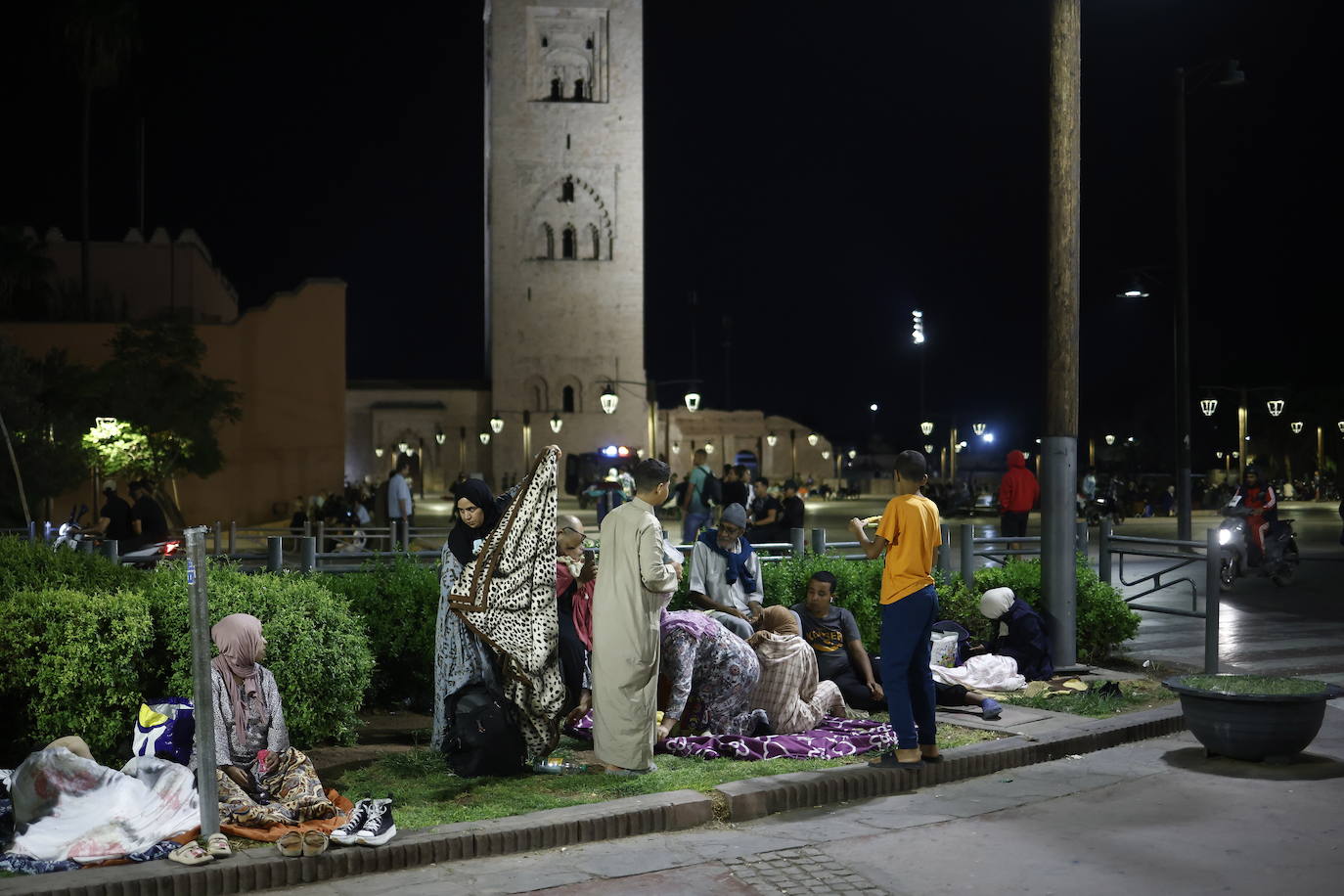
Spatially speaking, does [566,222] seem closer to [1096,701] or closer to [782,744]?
[1096,701]

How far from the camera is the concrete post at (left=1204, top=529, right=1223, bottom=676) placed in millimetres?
8938

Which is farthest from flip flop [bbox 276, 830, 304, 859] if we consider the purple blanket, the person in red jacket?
the person in red jacket

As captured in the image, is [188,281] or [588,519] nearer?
[588,519]

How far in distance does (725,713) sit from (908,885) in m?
2.44

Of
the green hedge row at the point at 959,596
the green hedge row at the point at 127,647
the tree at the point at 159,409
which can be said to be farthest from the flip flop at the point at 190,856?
the tree at the point at 159,409

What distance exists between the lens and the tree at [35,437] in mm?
23391

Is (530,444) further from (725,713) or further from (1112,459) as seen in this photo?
(725,713)

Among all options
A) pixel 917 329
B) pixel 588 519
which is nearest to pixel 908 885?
pixel 917 329

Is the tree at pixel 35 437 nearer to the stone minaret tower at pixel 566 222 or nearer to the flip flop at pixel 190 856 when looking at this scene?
the flip flop at pixel 190 856

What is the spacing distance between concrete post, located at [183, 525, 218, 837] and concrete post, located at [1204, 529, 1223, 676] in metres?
6.61

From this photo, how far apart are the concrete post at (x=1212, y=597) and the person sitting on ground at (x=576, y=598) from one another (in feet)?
14.1

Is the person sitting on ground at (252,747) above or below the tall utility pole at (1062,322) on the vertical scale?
below

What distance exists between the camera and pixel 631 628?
6586 millimetres

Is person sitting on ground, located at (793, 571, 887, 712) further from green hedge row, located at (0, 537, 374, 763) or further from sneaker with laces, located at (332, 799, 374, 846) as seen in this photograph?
sneaker with laces, located at (332, 799, 374, 846)
